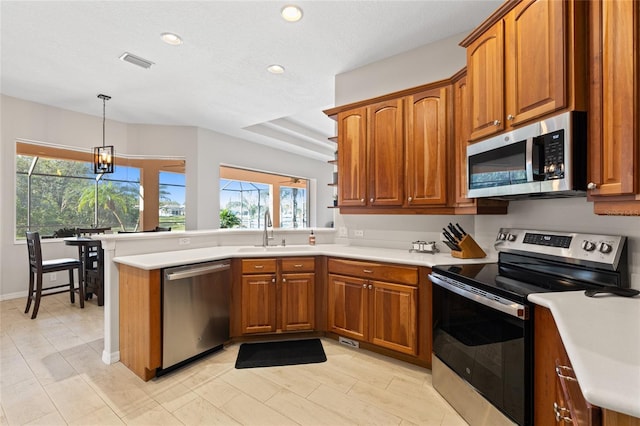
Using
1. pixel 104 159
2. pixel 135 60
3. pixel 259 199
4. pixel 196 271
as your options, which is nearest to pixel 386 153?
pixel 196 271

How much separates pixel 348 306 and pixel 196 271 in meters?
1.39

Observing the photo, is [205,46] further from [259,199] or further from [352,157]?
[259,199]

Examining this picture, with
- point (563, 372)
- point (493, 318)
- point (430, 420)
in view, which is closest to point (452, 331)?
point (493, 318)

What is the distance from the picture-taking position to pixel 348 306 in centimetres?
275

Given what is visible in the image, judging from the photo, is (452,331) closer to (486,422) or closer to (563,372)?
(486,422)

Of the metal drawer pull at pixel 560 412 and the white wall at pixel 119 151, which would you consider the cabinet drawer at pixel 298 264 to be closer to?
the metal drawer pull at pixel 560 412

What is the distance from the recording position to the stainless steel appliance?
1.47 metres

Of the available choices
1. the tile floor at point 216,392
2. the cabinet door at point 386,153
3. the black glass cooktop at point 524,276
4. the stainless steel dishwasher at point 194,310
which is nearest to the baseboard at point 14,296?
the tile floor at point 216,392

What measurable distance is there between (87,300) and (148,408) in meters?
3.27

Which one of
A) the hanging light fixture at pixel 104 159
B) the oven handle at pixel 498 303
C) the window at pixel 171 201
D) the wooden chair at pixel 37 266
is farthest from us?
the window at pixel 171 201

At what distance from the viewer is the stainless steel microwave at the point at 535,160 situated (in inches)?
57.5

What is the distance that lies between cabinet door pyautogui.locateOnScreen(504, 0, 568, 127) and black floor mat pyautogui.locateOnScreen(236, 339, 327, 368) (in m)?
2.39

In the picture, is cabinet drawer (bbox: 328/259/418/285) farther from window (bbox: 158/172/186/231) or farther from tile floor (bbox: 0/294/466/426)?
window (bbox: 158/172/186/231)

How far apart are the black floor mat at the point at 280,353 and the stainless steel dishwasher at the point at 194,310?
0.28 m
